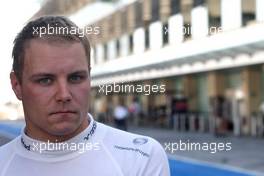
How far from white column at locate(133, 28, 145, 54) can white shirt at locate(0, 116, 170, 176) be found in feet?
73.1

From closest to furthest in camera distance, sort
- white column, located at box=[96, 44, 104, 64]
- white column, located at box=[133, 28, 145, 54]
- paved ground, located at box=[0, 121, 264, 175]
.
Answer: paved ground, located at box=[0, 121, 264, 175]
white column, located at box=[133, 28, 145, 54]
white column, located at box=[96, 44, 104, 64]

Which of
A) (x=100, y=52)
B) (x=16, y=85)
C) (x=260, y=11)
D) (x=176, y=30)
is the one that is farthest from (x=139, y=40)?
(x=16, y=85)

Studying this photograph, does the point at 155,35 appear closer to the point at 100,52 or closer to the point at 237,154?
the point at 100,52

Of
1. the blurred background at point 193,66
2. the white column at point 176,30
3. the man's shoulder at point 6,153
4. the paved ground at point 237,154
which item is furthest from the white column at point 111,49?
the man's shoulder at point 6,153

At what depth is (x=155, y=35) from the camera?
2269 cm

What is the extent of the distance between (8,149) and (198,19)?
1790 centimetres

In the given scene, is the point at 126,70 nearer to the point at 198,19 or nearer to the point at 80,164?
the point at 198,19

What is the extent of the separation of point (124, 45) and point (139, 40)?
79.4 inches

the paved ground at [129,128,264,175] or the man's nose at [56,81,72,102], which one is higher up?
the man's nose at [56,81,72,102]

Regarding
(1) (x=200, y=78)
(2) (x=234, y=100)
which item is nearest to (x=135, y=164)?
(2) (x=234, y=100)

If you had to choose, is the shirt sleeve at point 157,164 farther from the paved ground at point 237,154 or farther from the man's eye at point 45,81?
the paved ground at point 237,154

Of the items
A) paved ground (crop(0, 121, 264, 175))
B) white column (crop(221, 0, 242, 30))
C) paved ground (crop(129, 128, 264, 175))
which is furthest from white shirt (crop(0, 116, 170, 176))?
white column (crop(221, 0, 242, 30))

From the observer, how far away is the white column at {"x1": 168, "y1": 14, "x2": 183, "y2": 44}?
18.5 m

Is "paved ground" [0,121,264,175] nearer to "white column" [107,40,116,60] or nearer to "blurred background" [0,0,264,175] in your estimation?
"blurred background" [0,0,264,175]
